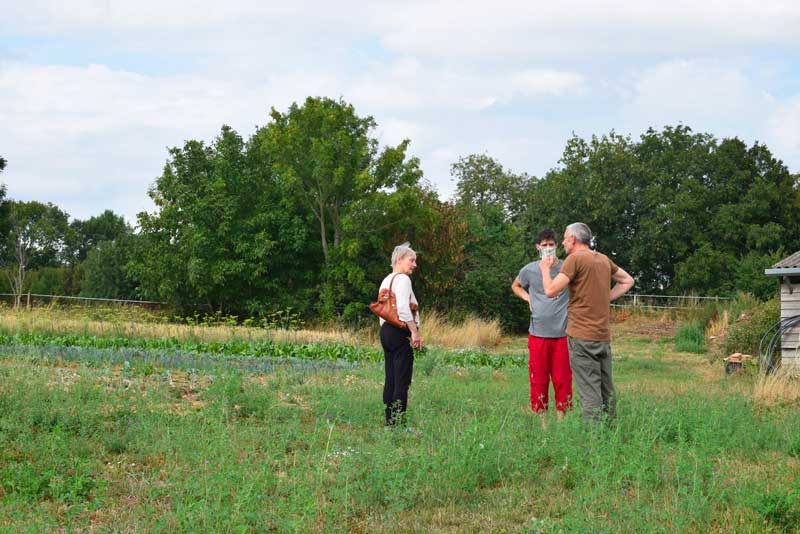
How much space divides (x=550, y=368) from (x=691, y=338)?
678 inches

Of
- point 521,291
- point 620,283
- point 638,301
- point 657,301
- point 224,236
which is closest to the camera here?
point 620,283

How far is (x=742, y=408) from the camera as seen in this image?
8086 millimetres

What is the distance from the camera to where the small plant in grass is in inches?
855

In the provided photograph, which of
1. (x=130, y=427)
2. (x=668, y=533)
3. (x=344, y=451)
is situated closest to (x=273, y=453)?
(x=344, y=451)

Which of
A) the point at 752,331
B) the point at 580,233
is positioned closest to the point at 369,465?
the point at 580,233

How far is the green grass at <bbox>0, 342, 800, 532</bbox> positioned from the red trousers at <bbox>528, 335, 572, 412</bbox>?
0.30m

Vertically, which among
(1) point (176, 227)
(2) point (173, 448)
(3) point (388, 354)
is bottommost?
(2) point (173, 448)

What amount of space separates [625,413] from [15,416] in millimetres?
5284

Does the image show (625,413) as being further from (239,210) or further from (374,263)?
(239,210)

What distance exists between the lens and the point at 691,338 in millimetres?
23234

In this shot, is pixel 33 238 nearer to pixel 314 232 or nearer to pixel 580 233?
pixel 314 232

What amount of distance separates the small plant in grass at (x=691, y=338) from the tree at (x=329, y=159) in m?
Result: 9.86

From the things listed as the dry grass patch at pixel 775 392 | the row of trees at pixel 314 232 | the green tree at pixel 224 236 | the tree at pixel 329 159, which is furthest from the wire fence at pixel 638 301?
the dry grass patch at pixel 775 392

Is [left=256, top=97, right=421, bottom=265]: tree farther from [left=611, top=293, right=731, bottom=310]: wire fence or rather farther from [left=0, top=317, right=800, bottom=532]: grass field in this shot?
[left=0, top=317, right=800, bottom=532]: grass field
